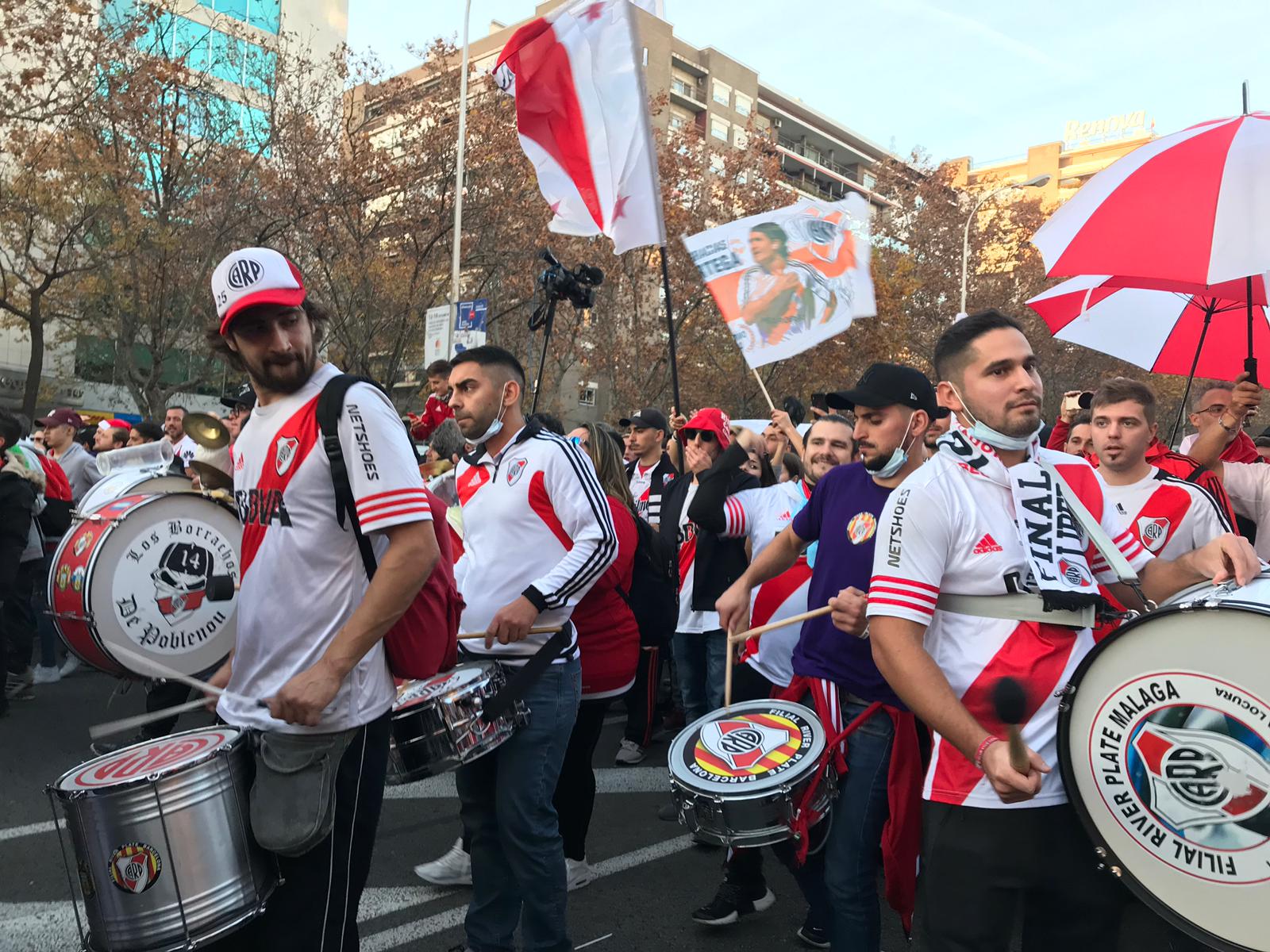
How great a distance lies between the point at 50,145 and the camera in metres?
17.4

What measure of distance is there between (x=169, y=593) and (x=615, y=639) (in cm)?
250

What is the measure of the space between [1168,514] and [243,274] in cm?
377

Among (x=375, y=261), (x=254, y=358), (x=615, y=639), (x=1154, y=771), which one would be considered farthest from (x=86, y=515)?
(x=375, y=261)

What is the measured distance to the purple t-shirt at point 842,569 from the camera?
330 centimetres

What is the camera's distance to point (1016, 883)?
86.8 inches

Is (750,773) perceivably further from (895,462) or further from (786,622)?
A: (895,462)

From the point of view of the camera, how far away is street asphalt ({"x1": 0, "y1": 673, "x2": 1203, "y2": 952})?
3979 millimetres

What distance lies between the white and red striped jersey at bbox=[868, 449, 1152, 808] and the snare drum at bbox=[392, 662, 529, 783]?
1352 mm

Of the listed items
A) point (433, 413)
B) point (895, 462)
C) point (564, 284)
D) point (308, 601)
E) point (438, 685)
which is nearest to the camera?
point (308, 601)

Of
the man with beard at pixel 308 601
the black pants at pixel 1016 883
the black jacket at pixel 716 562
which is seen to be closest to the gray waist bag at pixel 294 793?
the man with beard at pixel 308 601

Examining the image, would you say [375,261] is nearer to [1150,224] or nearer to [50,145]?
[50,145]

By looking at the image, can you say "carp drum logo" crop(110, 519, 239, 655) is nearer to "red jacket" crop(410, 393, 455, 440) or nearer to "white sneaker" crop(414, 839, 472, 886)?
"red jacket" crop(410, 393, 455, 440)

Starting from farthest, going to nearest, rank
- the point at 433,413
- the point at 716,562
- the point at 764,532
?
the point at 716,562
the point at 764,532
the point at 433,413

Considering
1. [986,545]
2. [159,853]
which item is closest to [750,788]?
[986,545]
